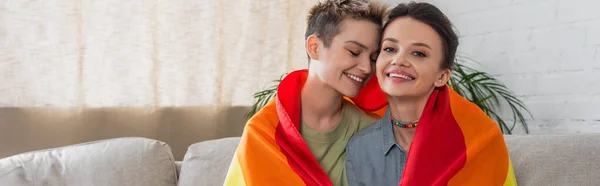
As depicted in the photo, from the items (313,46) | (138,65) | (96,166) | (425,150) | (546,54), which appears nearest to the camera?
(425,150)

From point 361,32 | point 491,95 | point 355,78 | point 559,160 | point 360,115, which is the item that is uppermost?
point 361,32

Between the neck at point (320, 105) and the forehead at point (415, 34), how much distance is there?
25 cm

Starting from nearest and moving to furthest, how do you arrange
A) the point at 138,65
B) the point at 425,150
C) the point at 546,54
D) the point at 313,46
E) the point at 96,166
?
the point at 425,150 < the point at 313,46 < the point at 96,166 < the point at 546,54 < the point at 138,65

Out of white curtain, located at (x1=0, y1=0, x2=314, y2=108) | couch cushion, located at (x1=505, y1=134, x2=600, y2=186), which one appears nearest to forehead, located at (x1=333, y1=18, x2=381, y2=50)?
couch cushion, located at (x1=505, y1=134, x2=600, y2=186)

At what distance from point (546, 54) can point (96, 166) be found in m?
1.70

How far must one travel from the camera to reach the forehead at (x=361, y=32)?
1624mm

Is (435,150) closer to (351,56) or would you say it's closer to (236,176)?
(351,56)

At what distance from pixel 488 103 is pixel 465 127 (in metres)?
1.31

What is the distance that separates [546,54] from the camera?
2.52 meters

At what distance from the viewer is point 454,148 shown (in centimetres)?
153

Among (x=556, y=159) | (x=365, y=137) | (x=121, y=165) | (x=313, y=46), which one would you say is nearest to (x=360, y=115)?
(x=365, y=137)

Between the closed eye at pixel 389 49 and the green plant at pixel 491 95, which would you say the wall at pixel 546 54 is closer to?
the green plant at pixel 491 95

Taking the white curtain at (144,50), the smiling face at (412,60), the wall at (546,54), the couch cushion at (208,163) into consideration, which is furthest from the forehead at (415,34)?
the white curtain at (144,50)

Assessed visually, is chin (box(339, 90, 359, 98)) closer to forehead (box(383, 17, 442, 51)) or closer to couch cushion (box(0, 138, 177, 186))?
forehead (box(383, 17, 442, 51))
